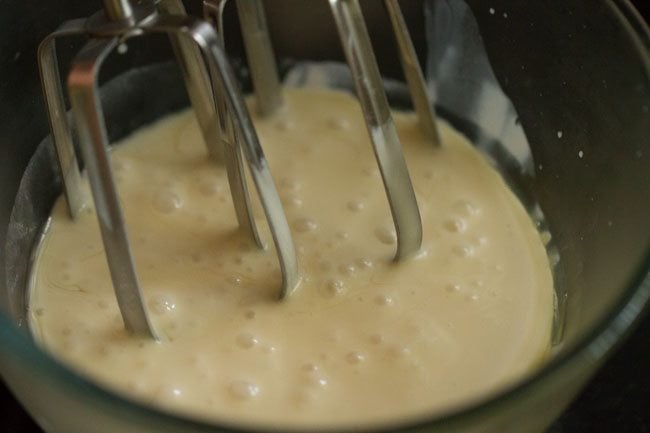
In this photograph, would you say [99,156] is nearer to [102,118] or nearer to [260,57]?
[102,118]

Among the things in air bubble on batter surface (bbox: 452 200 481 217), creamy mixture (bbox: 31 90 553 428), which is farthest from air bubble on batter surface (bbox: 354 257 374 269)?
→ air bubble on batter surface (bbox: 452 200 481 217)

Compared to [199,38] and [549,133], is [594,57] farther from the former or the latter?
[199,38]

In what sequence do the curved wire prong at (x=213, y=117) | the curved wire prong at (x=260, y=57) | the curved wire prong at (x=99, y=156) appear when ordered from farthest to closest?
the curved wire prong at (x=260, y=57), the curved wire prong at (x=213, y=117), the curved wire prong at (x=99, y=156)

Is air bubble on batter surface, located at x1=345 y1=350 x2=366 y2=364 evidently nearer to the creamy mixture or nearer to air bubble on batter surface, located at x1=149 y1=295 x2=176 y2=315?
the creamy mixture

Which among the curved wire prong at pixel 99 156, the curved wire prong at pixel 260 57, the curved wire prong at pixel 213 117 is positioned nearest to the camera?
the curved wire prong at pixel 99 156

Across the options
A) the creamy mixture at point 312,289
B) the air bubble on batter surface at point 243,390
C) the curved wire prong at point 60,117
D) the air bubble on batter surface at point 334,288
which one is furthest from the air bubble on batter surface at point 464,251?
the curved wire prong at point 60,117

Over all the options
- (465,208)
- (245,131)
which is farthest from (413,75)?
(245,131)

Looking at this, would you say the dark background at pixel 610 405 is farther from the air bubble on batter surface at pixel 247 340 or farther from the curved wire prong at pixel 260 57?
the curved wire prong at pixel 260 57

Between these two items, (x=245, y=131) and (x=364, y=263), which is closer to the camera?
(x=245, y=131)
